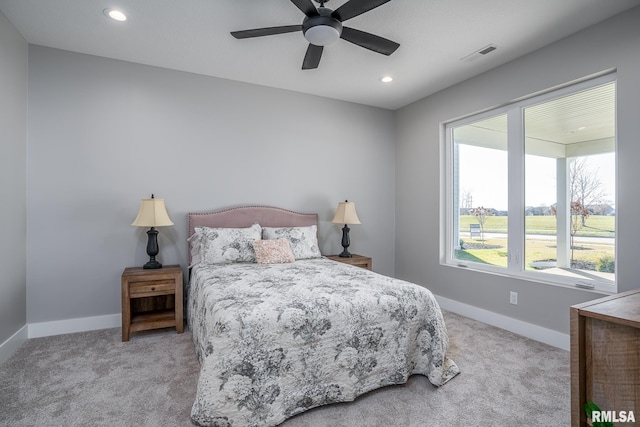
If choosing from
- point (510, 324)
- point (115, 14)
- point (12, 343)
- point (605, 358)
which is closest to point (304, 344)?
point (605, 358)

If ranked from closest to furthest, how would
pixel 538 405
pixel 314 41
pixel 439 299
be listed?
pixel 538 405
pixel 314 41
pixel 439 299

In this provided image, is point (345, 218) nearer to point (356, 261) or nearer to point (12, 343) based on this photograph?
point (356, 261)

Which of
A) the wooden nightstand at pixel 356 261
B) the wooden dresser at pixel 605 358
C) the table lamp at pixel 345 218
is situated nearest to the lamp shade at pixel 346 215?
the table lamp at pixel 345 218

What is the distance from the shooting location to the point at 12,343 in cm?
265

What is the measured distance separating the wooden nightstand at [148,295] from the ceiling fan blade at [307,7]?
2458 mm

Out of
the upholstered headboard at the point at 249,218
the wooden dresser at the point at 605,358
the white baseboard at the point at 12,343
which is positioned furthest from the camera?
the upholstered headboard at the point at 249,218

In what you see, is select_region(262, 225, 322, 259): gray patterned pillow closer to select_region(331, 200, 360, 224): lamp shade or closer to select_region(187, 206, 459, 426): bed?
select_region(331, 200, 360, 224): lamp shade

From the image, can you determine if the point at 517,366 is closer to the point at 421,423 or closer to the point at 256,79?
the point at 421,423

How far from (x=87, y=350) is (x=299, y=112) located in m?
3.30

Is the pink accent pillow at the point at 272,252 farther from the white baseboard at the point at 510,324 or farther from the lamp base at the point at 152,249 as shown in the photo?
the white baseboard at the point at 510,324

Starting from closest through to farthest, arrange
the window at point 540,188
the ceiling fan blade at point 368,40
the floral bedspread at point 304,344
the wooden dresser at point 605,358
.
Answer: the wooden dresser at point 605,358
the floral bedspread at point 304,344
the ceiling fan blade at point 368,40
the window at point 540,188

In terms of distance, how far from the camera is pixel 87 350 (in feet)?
8.87

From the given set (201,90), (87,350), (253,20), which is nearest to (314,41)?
(253,20)

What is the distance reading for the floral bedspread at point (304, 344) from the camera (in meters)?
1.67
